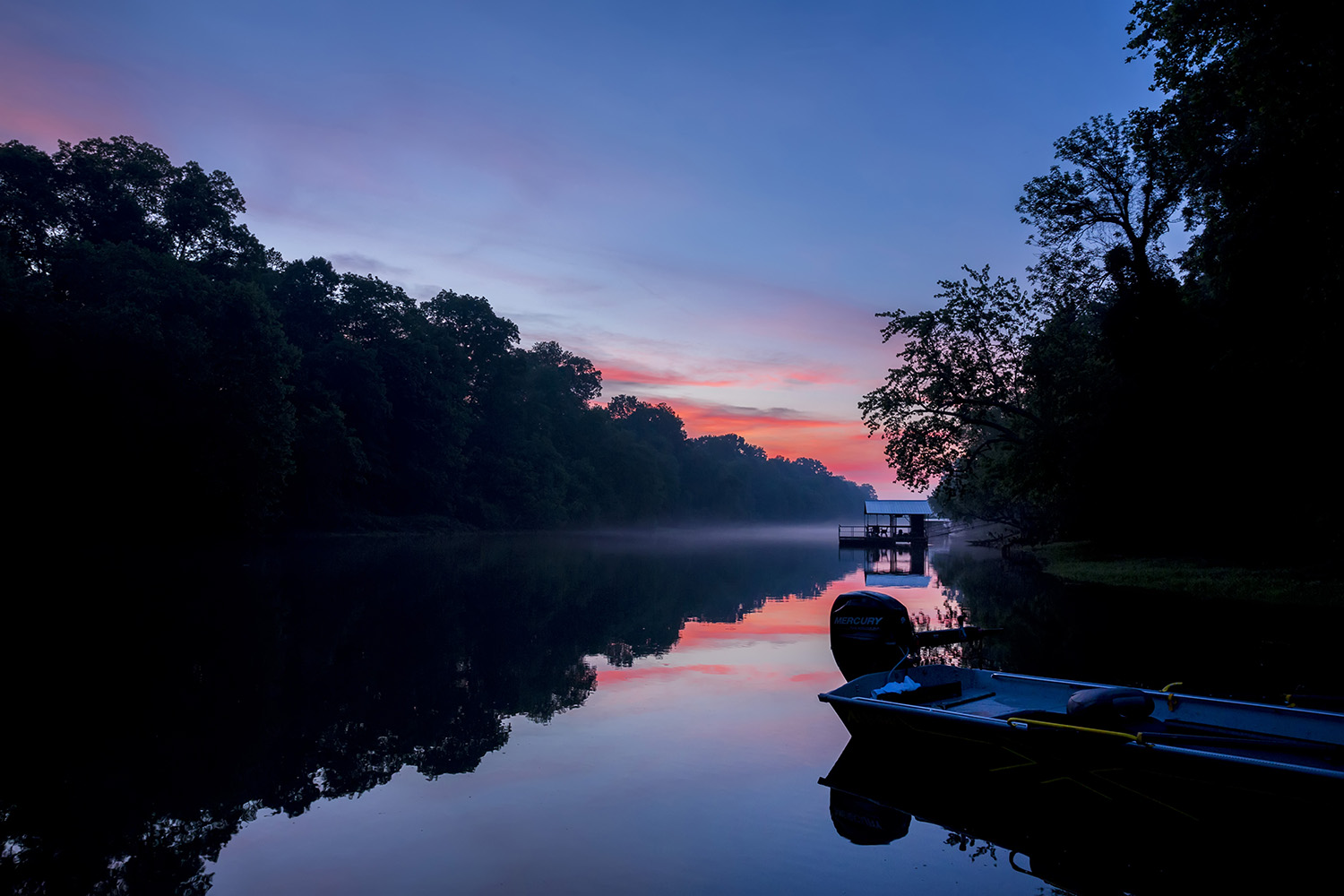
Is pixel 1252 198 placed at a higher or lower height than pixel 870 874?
higher

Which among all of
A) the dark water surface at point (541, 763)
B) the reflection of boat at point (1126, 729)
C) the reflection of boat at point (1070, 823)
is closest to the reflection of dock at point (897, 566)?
the dark water surface at point (541, 763)

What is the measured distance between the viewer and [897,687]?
9453mm

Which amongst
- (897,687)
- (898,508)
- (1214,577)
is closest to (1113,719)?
(897,687)

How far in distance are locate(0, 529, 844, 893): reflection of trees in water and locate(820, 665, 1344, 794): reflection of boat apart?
467cm

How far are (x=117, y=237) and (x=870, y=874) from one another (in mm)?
58958

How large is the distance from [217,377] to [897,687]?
146 ft

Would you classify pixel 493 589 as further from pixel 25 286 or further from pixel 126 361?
pixel 25 286

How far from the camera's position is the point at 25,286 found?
128 feet

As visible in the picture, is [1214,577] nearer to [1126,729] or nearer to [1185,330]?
[1185,330]

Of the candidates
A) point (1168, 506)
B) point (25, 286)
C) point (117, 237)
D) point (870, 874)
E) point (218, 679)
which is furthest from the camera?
point (117, 237)

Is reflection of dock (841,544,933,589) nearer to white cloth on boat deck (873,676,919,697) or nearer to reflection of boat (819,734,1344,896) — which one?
white cloth on boat deck (873,676,919,697)

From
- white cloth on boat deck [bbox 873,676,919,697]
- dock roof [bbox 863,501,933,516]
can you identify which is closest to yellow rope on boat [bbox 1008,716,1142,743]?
white cloth on boat deck [bbox 873,676,919,697]

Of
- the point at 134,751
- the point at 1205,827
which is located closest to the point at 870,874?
the point at 1205,827

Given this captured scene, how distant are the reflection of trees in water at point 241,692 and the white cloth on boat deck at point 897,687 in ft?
14.9
